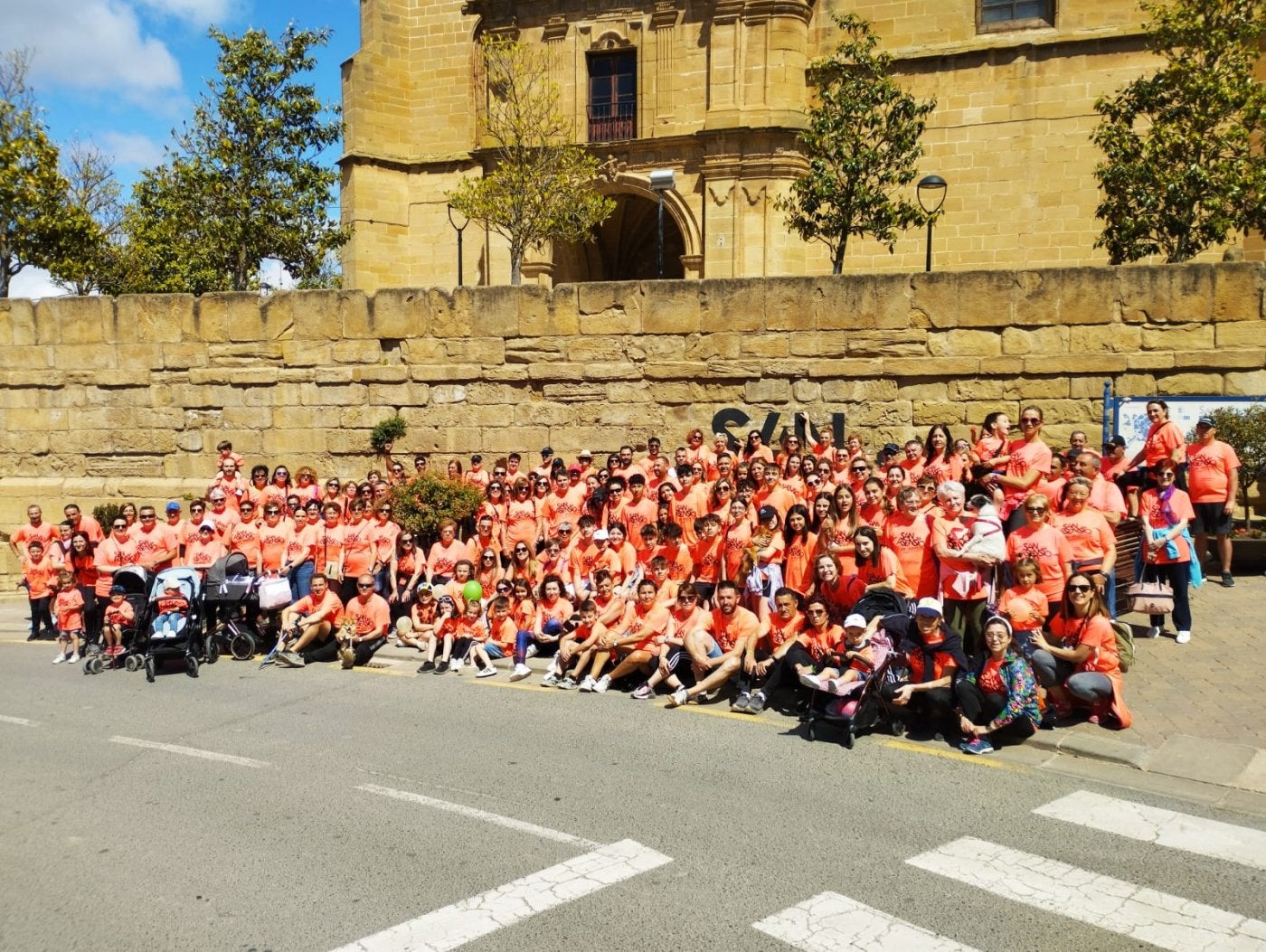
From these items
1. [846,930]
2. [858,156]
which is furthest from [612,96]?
[846,930]

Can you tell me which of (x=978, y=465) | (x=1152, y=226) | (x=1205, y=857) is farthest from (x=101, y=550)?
(x=1152, y=226)

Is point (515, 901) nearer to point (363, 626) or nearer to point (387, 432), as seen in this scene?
point (363, 626)

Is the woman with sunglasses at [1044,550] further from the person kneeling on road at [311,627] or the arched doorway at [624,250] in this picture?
the arched doorway at [624,250]

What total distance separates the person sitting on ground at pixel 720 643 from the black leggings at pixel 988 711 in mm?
1904

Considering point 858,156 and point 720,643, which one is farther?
point 858,156

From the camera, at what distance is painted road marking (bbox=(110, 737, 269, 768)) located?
7583 millimetres

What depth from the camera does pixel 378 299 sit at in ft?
51.1

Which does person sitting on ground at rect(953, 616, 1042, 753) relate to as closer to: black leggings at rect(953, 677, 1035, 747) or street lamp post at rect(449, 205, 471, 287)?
black leggings at rect(953, 677, 1035, 747)

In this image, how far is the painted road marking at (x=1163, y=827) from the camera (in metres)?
5.73

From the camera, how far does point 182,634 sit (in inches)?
418

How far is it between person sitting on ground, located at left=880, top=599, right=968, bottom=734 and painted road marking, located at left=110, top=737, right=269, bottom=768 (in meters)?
4.49

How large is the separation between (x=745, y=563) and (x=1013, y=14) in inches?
766

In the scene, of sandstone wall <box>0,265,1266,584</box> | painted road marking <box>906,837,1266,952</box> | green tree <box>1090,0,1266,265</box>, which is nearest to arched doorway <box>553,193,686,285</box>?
green tree <box>1090,0,1266,265</box>

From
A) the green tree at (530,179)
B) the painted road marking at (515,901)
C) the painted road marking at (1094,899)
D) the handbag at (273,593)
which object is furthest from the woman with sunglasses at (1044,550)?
the green tree at (530,179)
